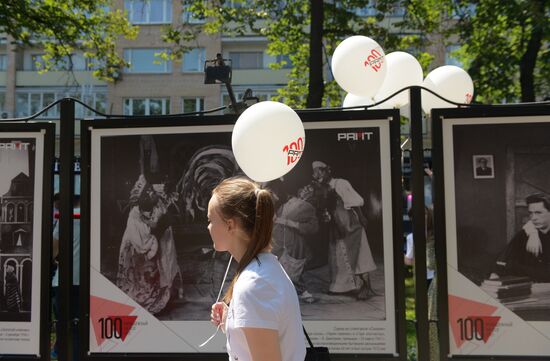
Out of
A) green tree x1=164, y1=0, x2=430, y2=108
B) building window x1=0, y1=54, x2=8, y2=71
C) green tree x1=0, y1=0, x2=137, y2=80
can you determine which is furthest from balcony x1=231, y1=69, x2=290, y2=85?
green tree x1=164, y1=0, x2=430, y2=108

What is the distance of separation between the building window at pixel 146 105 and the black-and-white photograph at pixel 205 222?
3052 centimetres

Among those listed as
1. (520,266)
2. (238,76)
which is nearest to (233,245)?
(520,266)

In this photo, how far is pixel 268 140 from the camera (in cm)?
321

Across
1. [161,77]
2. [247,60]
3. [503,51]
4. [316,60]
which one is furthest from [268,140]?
[161,77]

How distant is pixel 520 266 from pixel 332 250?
1.25m

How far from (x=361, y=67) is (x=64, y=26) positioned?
38.3ft

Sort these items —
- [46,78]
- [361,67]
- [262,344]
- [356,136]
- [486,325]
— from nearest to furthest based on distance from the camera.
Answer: [262,344], [486,325], [356,136], [361,67], [46,78]

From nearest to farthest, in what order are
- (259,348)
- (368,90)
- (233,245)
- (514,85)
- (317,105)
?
(259,348), (233,245), (368,90), (317,105), (514,85)

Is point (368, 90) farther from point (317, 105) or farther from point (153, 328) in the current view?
point (317, 105)

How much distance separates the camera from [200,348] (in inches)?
150

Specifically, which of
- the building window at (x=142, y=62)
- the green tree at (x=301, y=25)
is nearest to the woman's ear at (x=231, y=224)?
the green tree at (x=301, y=25)

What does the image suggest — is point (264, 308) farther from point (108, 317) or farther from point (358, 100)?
point (358, 100)

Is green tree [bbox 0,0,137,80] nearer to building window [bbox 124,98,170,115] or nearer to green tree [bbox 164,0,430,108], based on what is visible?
green tree [bbox 164,0,430,108]

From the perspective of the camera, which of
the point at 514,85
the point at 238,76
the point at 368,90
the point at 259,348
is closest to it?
the point at 259,348
